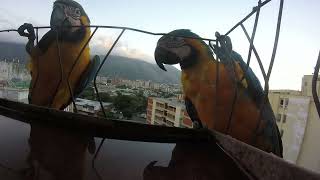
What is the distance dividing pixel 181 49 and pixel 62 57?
1.87 metres

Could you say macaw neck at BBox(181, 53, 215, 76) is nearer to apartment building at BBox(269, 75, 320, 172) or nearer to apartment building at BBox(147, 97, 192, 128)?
apartment building at BBox(147, 97, 192, 128)

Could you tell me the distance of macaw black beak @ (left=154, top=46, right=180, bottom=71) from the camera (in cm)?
392

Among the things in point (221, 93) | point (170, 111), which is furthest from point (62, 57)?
point (170, 111)

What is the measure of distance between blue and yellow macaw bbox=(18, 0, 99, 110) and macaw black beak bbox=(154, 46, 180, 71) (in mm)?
1176

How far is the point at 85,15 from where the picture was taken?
4.80 metres

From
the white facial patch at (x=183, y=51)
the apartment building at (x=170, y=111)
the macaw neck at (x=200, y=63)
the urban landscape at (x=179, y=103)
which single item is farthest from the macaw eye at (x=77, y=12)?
the apartment building at (x=170, y=111)

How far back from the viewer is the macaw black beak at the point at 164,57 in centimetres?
392

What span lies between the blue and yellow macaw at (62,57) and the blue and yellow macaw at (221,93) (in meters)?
1.34

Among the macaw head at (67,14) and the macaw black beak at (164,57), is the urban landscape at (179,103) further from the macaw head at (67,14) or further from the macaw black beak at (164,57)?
the macaw black beak at (164,57)

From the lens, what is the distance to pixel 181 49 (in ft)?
12.6

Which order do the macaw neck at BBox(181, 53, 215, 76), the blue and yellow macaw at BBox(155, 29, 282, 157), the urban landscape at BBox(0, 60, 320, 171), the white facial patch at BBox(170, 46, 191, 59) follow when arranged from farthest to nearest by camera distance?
the urban landscape at BBox(0, 60, 320, 171)
the white facial patch at BBox(170, 46, 191, 59)
the macaw neck at BBox(181, 53, 215, 76)
the blue and yellow macaw at BBox(155, 29, 282, 157)

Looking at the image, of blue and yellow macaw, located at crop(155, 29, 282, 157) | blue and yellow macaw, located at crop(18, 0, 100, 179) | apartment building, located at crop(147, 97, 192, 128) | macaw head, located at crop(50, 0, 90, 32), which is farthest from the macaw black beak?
apartment building, located at crop(147, 97, 192, 128)

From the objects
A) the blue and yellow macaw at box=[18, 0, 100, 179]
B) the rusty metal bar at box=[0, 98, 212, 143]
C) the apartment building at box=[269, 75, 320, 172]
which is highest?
the blue and yellow macaw at box=[18, 0, 100, 179]

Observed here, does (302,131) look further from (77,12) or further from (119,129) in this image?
(119,129)
